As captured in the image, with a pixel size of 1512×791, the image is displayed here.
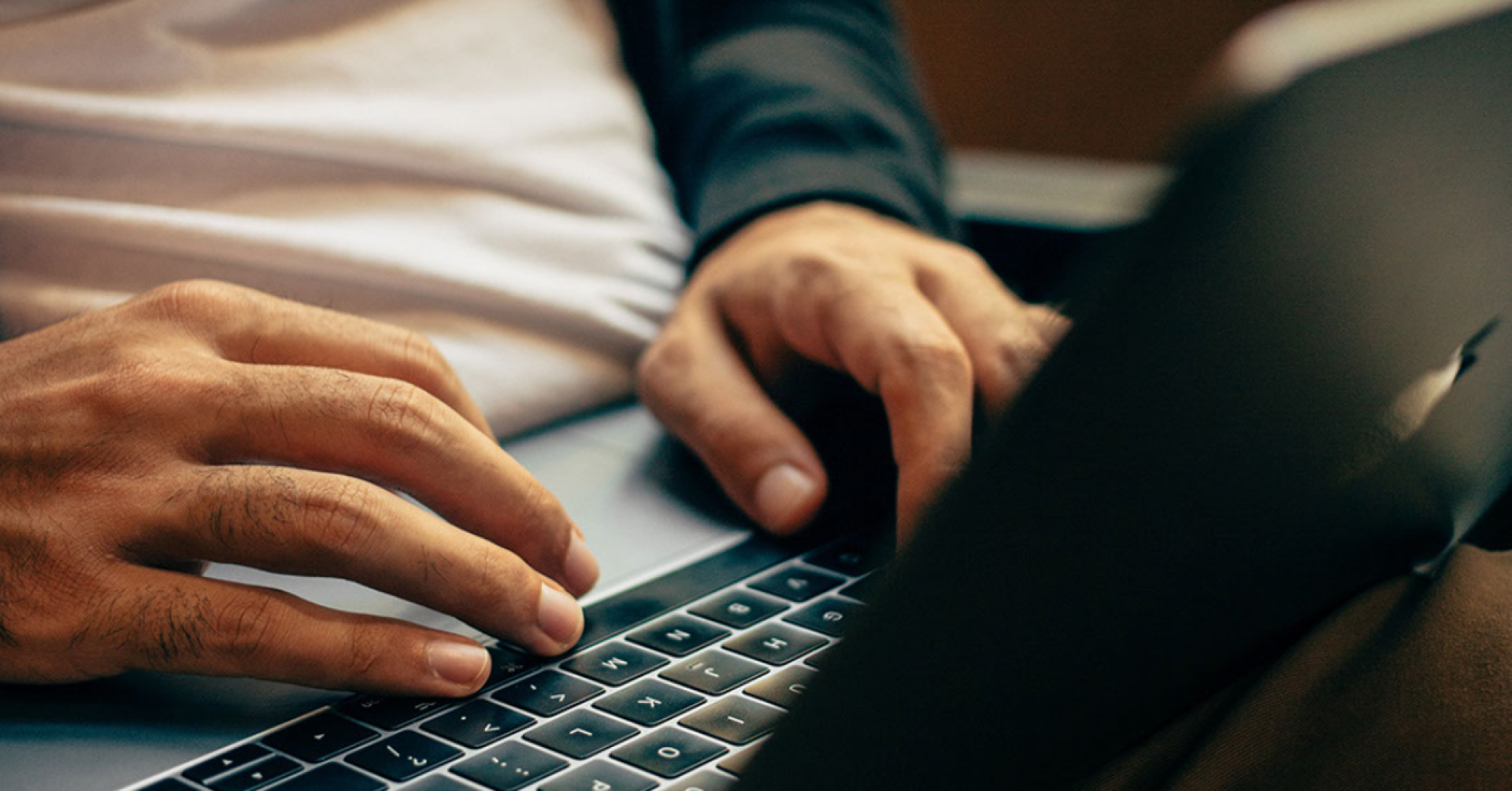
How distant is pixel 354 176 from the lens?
575 millimetres

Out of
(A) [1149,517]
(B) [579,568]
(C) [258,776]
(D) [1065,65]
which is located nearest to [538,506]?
(B) [579,568]

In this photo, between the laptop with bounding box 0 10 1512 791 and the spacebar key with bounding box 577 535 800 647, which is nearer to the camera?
the laptop with bounding box 0 10 1512 791

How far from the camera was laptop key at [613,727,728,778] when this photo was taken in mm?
327

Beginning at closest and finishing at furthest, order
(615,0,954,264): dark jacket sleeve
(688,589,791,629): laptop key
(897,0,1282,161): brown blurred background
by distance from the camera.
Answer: (688,589,791,629): laptop key
(615,0,954,264): dark jacket sleeve
(897,0,1282,161): brown blurred background

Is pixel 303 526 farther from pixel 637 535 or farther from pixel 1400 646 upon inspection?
pixel 1400 646

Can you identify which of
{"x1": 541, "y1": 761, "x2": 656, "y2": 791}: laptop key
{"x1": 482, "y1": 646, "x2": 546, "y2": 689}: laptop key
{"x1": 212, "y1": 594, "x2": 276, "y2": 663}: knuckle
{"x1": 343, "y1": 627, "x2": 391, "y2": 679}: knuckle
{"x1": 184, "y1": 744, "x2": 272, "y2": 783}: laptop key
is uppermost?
{"x1": 212, "y1": 594, "x2": 276, "y2": 663}: knuckle

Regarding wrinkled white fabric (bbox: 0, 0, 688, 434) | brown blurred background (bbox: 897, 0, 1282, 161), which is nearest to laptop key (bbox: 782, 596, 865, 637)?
wrinkled white fabric (bbox: 0, 0, 688, 434)

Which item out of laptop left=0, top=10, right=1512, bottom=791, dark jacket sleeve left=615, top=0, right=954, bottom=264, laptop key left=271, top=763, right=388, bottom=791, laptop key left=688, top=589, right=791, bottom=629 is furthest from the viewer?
dark jacket sleeve left=615, top=0, right=954, bottom=264

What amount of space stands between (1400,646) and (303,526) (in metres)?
0.38

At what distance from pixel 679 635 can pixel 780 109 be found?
1.39 feet

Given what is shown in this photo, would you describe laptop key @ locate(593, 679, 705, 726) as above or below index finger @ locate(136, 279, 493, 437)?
below

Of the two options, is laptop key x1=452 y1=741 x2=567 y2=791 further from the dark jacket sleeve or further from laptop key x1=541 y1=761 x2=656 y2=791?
the dark jacket sleeve

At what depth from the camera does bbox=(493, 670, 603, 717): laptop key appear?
1.18 feet

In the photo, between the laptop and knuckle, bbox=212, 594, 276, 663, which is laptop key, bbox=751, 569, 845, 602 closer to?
the laptop
